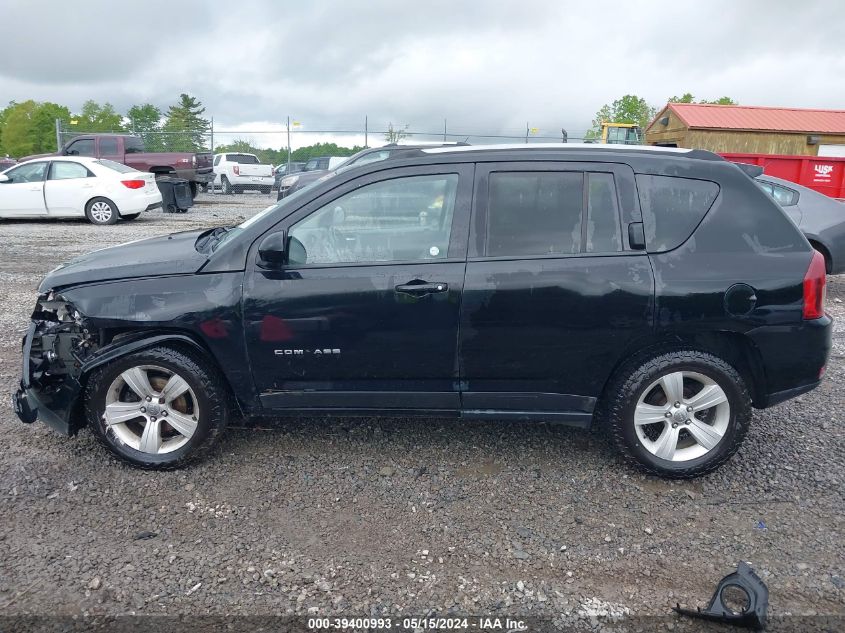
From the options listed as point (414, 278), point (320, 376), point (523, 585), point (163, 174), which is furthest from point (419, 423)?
point (163, 174)

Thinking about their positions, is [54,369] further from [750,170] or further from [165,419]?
[750,170]

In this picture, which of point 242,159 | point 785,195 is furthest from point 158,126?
point 785,195

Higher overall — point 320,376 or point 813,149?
point 813,149

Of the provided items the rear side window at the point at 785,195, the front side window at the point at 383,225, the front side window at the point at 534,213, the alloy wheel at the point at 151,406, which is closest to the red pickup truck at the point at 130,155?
the rear side window at the point at 785,195

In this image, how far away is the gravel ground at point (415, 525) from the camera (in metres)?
2.72

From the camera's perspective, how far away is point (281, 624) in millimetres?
2555

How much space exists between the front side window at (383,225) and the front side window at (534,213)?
0.25 meters

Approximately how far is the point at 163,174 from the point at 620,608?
20.6 m

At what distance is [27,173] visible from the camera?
14266 millimetres

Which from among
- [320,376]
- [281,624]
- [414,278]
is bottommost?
[281,624]

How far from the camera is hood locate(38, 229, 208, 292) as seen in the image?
3629 millimetres

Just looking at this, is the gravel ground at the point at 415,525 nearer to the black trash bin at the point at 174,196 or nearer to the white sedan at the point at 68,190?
the white sedan at the point at 68,190

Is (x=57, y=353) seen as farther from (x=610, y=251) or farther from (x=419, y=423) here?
(x=610, y=251)

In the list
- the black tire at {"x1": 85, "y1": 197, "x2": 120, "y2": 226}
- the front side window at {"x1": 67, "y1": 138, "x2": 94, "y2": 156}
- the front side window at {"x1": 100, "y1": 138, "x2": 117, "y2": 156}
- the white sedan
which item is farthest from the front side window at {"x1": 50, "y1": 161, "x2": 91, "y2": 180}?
the front side window at {"x1": 67, "y1": 138, "x2": 94, "y2": 156}
